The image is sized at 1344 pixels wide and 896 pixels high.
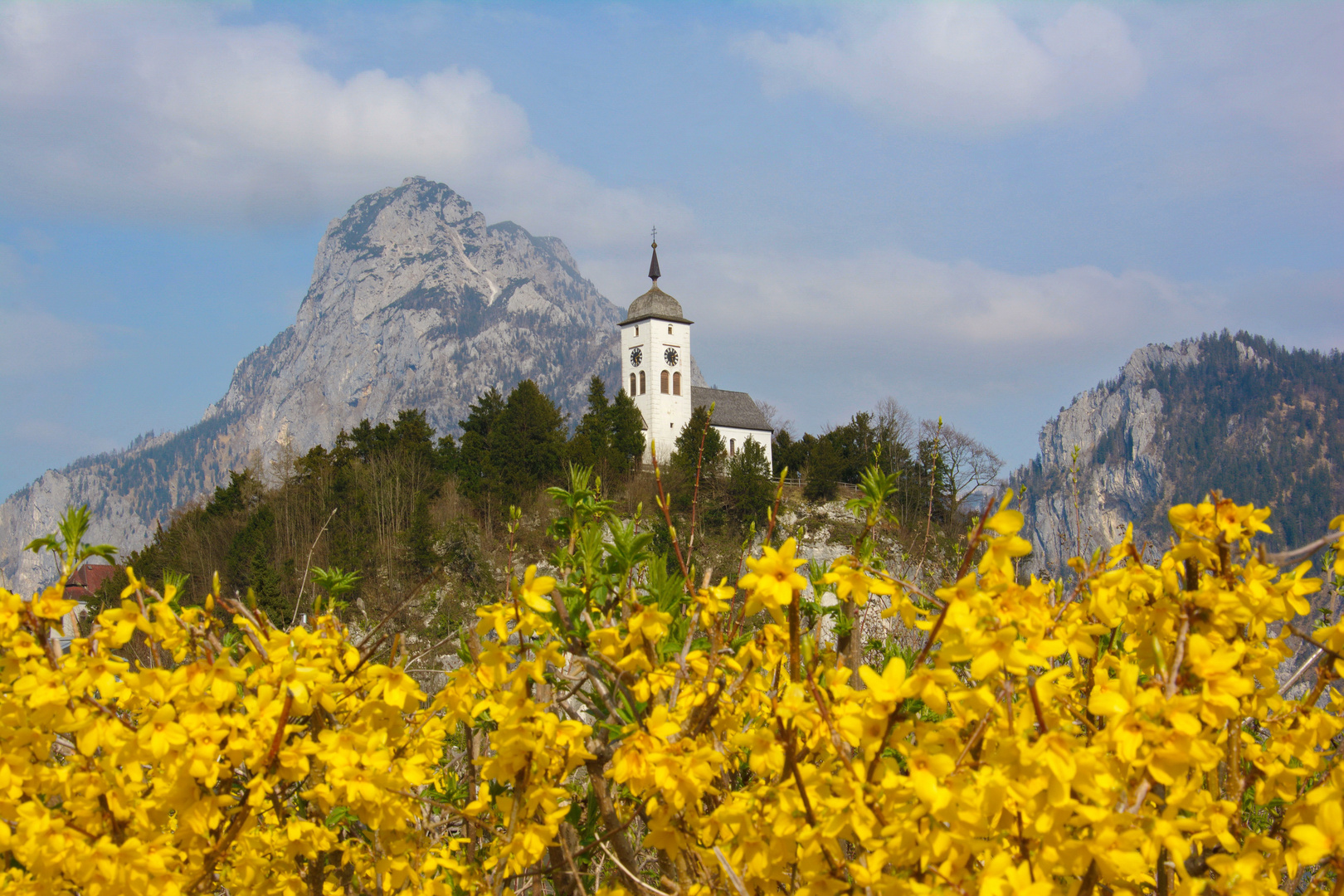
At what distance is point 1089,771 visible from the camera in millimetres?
1050

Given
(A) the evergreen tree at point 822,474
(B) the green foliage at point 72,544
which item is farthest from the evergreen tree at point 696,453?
(B) the green foliage at point 72,544

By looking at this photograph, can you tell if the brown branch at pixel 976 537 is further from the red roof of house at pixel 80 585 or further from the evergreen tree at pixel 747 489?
the evergreen tree at pixel 747 489

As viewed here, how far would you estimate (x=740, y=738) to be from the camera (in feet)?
4.69

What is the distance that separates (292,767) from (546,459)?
110 ft

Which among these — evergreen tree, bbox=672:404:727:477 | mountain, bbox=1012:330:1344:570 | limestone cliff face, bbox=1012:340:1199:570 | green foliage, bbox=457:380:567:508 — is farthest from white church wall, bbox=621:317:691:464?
limestone cliff face, bbox=1012:340:1199:570

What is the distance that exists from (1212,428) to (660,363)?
5133 inches

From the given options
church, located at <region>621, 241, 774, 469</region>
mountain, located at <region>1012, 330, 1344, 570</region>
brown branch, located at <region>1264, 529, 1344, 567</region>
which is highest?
mountain, located at <region>1012, 330, 1344, 570</region>

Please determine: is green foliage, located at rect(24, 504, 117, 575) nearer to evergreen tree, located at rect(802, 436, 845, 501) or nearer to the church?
evergreen tree, located at rect(802, 436, 845, 501)

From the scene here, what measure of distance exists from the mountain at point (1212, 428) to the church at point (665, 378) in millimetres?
83260

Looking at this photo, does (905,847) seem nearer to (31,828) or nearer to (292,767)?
(292,767)

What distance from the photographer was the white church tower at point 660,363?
4903 cm

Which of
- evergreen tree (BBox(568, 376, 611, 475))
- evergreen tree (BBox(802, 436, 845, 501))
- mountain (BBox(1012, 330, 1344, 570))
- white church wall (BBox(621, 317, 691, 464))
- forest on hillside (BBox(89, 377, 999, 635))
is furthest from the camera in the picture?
mountain (BBox(1012, 330, 1344, 570))

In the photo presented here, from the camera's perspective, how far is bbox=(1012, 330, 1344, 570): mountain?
408 ft

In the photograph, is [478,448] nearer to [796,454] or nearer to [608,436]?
[608,436]
